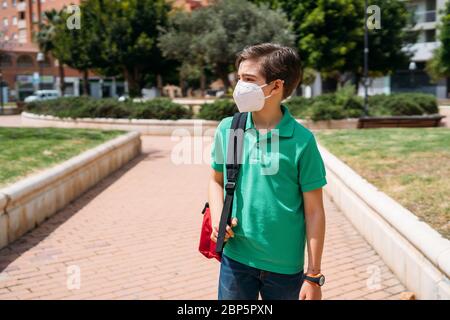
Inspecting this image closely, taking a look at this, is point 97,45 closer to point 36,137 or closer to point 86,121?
point 86,121

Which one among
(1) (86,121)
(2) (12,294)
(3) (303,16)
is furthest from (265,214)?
(3) (303,16)

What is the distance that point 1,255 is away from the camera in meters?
5.61

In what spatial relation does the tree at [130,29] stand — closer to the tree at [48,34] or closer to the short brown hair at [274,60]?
the tree at [48,34]

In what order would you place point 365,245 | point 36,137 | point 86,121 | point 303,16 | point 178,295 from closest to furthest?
1. point 178,295
2. point 365,245
3. point 36,137
4. point 86,121
5. point 303,16

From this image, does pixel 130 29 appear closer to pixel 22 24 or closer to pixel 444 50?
pixel 444 50

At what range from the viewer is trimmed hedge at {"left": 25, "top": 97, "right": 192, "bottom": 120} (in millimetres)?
20641

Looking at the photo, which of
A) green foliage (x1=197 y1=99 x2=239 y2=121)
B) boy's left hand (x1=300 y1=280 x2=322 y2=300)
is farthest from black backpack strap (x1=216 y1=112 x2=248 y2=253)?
green foliage (x1=197 y1=99 x2=239 y2=121)

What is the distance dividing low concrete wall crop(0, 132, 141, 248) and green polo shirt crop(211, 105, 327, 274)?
395cm

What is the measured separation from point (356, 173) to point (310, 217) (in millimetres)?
5419

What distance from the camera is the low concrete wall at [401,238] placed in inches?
151

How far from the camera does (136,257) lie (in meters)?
5.62

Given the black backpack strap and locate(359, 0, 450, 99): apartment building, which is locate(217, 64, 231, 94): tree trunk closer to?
the black backpack strap

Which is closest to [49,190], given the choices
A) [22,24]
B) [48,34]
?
[48,34]

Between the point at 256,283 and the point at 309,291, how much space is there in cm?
26
